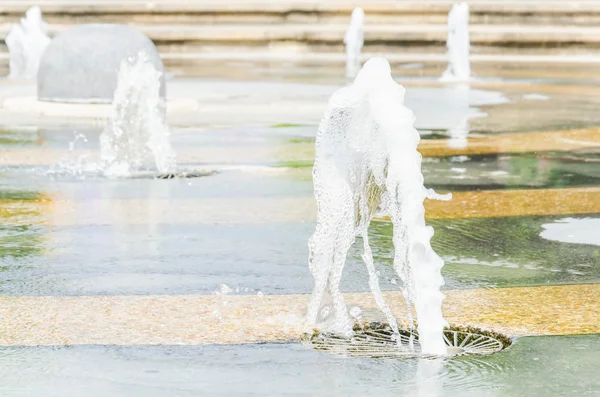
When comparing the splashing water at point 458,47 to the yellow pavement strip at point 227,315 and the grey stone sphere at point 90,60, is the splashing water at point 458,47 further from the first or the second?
the yellow pavement strip at point 227,315

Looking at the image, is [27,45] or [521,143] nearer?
[521,143]

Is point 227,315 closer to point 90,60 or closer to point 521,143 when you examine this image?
point 521,143

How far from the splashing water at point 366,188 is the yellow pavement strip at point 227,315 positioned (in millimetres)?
196

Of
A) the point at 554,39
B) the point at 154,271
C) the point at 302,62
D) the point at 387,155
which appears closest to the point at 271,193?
the point at 154,271

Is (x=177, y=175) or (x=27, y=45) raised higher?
(x=27, y=45)

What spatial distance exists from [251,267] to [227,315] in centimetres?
116

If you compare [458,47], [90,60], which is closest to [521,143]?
[90,60]

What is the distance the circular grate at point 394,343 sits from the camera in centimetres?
510

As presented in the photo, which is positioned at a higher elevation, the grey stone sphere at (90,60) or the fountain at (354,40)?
the fountain at (354,40)

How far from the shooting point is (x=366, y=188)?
229 inches

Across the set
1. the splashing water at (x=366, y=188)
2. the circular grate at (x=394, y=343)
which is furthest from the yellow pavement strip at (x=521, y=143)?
the circular grate at (x=394, y=343)

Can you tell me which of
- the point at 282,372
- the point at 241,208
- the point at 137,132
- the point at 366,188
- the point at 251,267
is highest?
the point at 137,132

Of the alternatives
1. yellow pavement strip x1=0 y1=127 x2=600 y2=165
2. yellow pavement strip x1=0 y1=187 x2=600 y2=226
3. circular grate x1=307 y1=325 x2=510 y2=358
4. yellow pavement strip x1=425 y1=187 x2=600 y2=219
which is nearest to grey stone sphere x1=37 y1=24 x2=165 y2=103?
yellow pavement strip x1=0 y1=127 x2=600 y2=165

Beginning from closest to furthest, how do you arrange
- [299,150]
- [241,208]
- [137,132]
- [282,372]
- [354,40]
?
[282,372] → [241,208] → [137,132] → [299,150] → [354,40]
